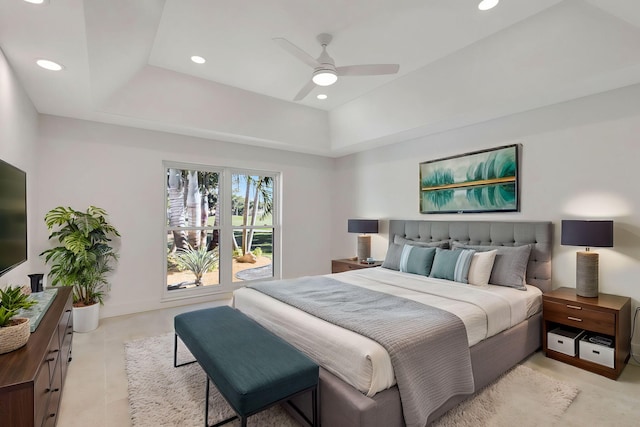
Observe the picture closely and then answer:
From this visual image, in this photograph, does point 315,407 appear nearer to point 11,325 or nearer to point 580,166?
point 11,325

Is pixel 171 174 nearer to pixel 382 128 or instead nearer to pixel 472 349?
pixel 382 128

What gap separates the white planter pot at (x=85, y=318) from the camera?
11.8ft

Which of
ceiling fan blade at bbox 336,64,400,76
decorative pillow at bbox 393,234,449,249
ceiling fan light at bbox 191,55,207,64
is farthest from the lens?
decorative pillow at bbox 393,234,449,249

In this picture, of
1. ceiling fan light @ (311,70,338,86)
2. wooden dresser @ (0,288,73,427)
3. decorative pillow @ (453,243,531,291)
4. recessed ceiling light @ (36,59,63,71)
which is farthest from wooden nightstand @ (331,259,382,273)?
recessed ceiling light @ (36,59,63,71)

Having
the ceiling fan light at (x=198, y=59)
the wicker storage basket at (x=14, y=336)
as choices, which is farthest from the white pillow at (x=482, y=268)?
the ceiling fan light at (x=198, y=59)

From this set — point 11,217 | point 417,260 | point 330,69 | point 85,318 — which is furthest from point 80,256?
point 417,260

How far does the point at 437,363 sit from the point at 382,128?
3.29 meters

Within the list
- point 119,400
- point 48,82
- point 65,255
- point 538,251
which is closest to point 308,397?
point 119,400

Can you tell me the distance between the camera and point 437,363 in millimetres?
2020

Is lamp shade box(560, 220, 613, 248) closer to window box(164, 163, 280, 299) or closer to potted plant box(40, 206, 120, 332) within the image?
window box(164, 163, 280, 299)

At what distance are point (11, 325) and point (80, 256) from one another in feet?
7.05

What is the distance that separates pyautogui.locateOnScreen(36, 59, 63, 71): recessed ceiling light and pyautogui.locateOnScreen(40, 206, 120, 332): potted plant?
5.42 feet

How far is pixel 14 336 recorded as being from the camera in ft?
5.17

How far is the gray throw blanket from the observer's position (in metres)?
1.84
